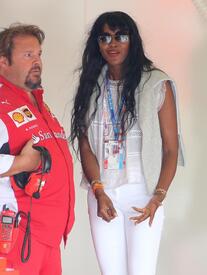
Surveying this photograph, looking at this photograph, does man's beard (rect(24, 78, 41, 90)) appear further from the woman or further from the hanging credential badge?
the hanging credential badge

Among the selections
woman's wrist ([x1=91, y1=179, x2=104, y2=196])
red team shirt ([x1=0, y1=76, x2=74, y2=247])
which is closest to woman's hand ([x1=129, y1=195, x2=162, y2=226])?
woman's wrist ([x1=91, y1=179, x2=104, y2=196])

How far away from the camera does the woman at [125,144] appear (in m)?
2.11

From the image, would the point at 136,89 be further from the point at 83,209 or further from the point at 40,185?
the point at 83,209

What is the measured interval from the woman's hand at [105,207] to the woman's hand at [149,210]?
78 mm

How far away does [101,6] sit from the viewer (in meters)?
3.15

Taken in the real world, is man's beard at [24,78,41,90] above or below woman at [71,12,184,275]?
above

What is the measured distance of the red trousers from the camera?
74.2 inches

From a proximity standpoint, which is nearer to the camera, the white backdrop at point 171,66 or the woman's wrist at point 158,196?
the woman's wrist at point 158,196

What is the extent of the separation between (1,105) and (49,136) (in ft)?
0.73

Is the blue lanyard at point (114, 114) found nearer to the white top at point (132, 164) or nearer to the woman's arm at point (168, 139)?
the white top at point (132, 164)

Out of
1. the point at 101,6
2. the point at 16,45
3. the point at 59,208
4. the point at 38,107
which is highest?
the point at 101,6

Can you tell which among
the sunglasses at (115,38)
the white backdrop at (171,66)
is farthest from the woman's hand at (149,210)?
the white backdrop at (171,66)

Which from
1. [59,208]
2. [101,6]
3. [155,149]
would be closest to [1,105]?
[59,208]

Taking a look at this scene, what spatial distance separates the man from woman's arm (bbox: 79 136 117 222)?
0.36 ft
